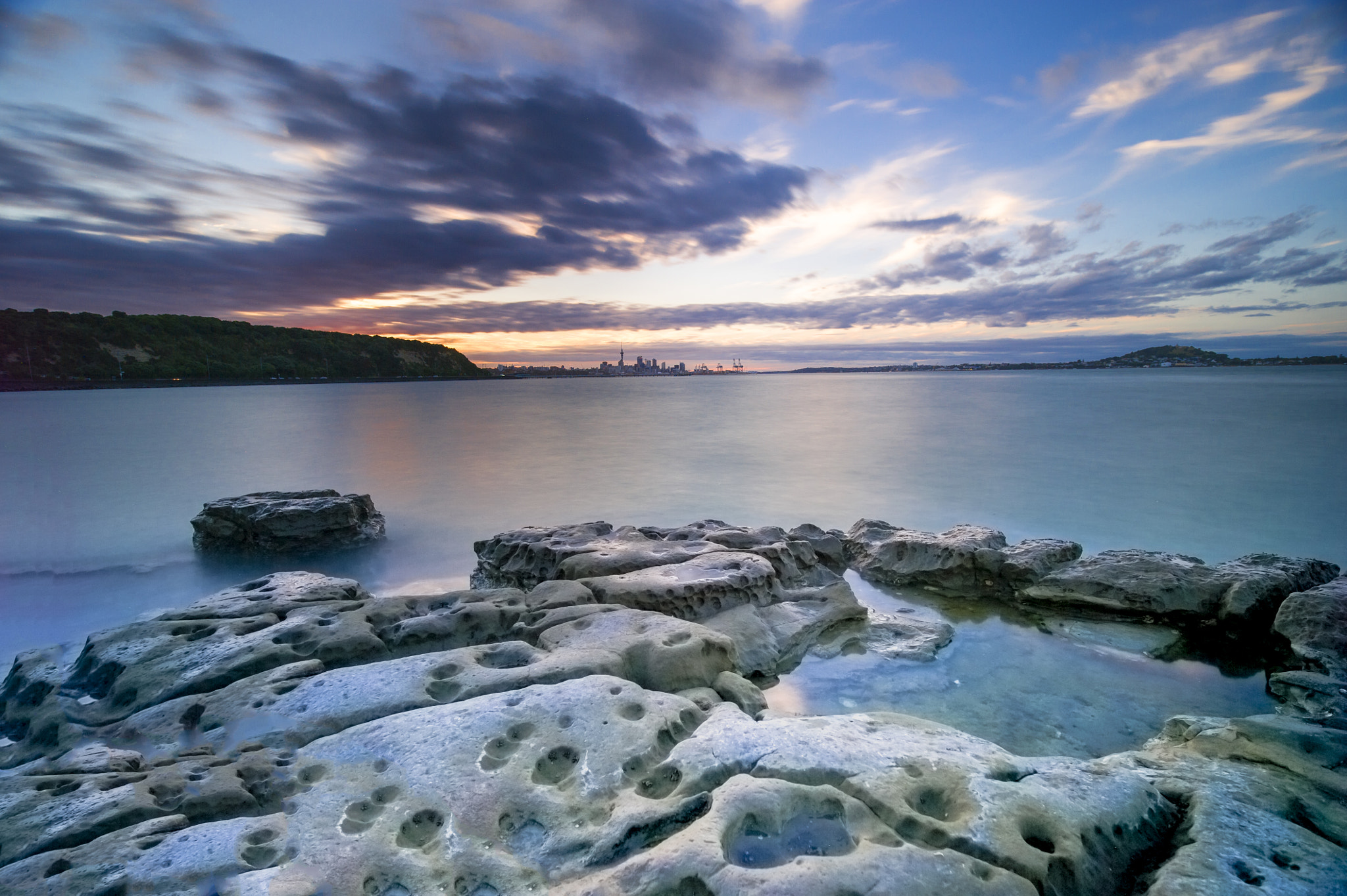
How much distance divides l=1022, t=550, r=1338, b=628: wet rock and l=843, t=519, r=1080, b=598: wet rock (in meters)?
0.26

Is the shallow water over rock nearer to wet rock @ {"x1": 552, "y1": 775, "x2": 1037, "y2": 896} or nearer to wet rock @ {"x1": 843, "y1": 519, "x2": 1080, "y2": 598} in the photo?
wet rock @ {"x1": 843, "y1": 519, "x2": 1080, "y2": 598}

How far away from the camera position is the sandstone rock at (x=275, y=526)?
10.4 metres

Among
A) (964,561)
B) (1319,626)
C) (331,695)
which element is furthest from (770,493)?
(331,695)

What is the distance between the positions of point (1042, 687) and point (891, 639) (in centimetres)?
144

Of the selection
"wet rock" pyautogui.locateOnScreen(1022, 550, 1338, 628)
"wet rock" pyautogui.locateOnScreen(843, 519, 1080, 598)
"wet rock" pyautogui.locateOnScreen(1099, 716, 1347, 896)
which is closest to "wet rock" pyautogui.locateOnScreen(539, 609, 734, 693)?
"wet rock" pyautogui.locateOnScreen(1099, 716, 1347, 896)

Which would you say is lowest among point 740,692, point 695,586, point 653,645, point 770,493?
point 770,493

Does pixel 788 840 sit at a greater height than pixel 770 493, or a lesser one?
greater

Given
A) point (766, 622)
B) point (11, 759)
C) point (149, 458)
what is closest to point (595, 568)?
point (766, 622)

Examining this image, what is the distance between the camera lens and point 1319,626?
5.34 metres

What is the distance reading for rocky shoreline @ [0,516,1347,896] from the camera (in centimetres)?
264

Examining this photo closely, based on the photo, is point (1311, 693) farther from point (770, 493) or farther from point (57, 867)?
point (770, 493)

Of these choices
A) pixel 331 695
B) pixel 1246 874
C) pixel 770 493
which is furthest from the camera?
pixel 770 493

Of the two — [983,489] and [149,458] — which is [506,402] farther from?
[983,489]

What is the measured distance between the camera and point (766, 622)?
6496mm
